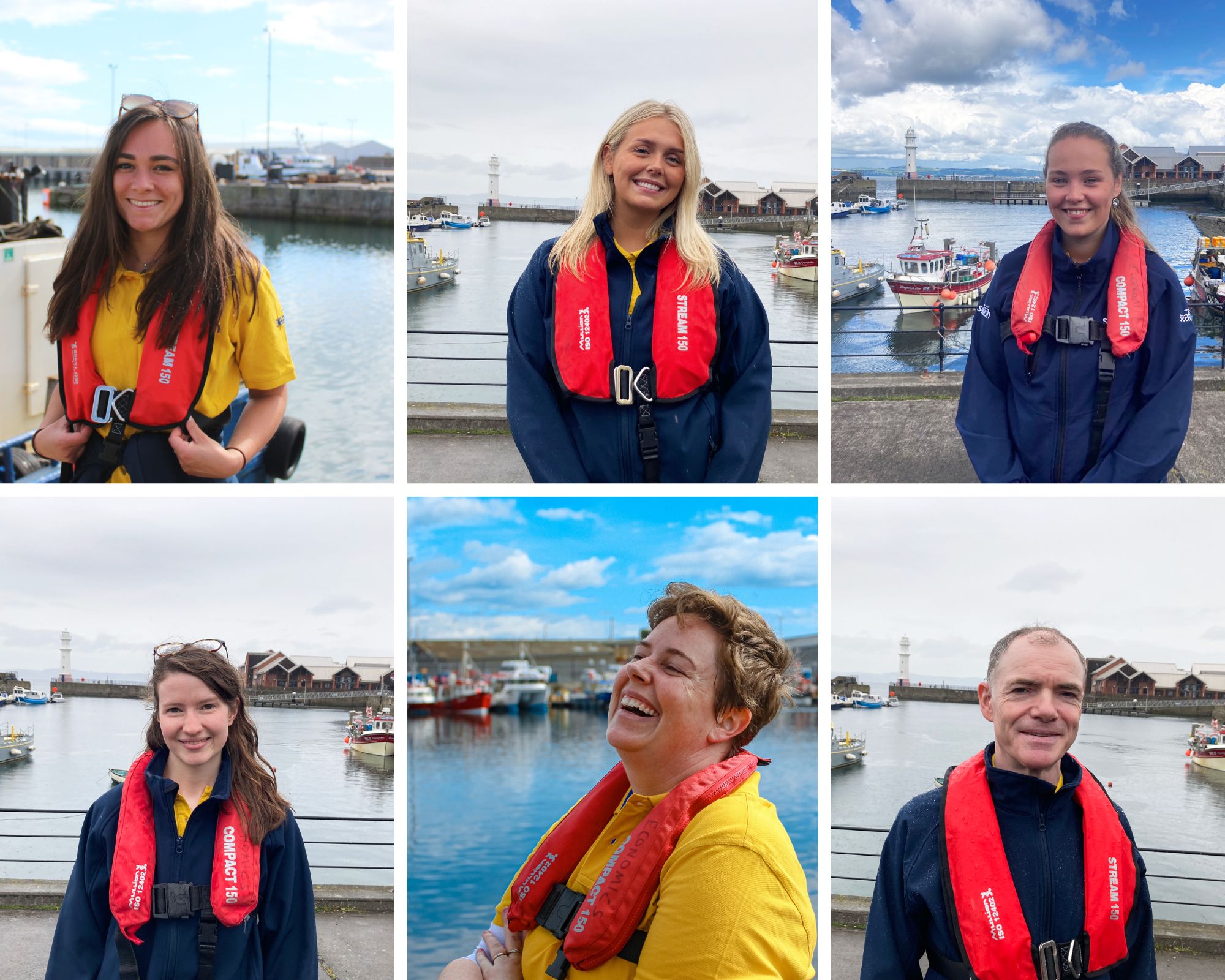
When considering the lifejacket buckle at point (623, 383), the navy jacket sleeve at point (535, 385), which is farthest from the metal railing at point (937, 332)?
the navy jacket sleeve at point (535, 385)

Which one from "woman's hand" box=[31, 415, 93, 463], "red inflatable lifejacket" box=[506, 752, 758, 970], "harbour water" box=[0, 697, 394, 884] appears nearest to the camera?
"red inflatable lifejacket" box=[506, 752, 758, 970]

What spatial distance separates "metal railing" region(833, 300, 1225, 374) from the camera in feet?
10.4

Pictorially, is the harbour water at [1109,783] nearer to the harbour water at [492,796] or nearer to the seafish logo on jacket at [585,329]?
the harbour water at [492,796]

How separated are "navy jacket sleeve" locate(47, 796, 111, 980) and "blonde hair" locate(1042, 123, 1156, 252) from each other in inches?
118

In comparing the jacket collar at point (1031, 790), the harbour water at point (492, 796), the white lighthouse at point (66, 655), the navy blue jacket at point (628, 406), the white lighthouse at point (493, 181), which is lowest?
the harbour water at point (492, 796)

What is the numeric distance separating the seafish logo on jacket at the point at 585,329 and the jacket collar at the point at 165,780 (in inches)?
55.4

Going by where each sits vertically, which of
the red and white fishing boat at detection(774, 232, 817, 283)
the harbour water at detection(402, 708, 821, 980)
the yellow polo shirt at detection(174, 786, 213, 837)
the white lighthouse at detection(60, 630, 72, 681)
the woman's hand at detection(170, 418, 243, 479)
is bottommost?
the harbour water at detection(402, 708, 821, 980)

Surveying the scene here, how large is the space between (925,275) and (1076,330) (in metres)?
0.71

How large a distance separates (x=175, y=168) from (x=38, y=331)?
1.26 meters

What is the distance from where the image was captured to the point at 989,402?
278cm

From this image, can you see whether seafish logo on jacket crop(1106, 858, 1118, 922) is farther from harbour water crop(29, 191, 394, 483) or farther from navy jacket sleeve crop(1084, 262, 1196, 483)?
harbour water crop(29, 191, 394, 483)

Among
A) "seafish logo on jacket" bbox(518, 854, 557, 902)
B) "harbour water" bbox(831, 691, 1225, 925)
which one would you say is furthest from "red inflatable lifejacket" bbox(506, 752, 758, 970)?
"harbour water" bbox(831, 691, 1225, 925)

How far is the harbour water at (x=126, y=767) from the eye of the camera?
122 inches

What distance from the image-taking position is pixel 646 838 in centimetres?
179
